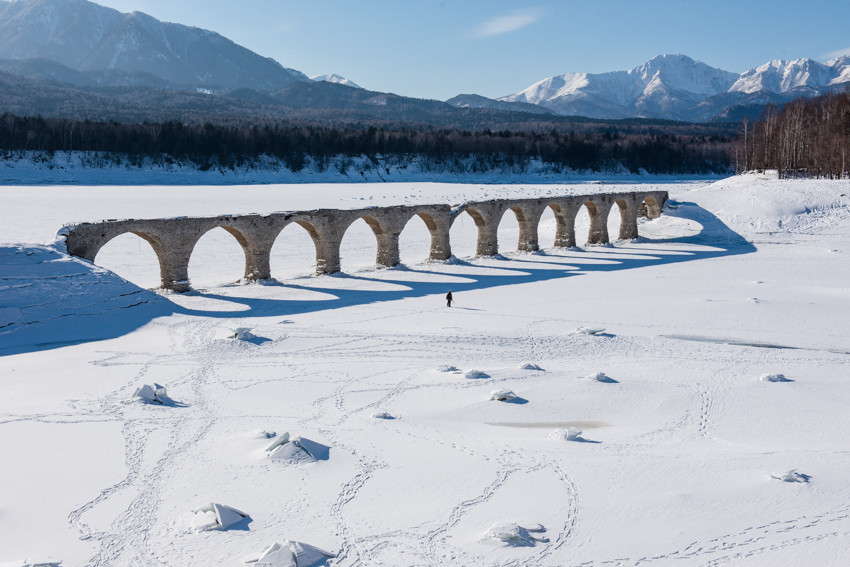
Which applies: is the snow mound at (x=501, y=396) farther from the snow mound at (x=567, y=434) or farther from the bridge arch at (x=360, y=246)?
the bridge arch at (x=360, y=246)

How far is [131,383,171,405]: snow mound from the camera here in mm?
12086

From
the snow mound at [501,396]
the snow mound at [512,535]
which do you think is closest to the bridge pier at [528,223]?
the snow mound at [501,396]

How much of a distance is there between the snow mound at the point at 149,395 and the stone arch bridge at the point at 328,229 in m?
9.88

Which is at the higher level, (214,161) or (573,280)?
(214,161)

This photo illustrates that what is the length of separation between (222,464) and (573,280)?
58.4 ft

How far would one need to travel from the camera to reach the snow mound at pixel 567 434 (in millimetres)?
10346

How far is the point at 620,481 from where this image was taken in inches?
351

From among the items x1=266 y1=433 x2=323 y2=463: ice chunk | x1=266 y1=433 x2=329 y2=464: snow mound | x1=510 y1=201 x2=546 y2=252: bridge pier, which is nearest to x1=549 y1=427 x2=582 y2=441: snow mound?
x1=266 y1=433 x2=329 y2=464: snow mound

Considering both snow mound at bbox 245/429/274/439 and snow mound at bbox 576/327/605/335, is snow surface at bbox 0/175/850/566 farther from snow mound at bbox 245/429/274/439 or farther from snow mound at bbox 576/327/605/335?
snow mound at bbox 576/327/605/335

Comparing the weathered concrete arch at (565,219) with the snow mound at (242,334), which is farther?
the weathered concrete arch at (565,219)

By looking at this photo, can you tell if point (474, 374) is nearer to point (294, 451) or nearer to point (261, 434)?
point (261, 434)

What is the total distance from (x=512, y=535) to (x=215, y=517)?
3296 mm

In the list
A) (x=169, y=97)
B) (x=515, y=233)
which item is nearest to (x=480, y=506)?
(x=515, y=233)

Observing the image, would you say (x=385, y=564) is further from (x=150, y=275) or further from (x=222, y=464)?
(x=150, y=275)
